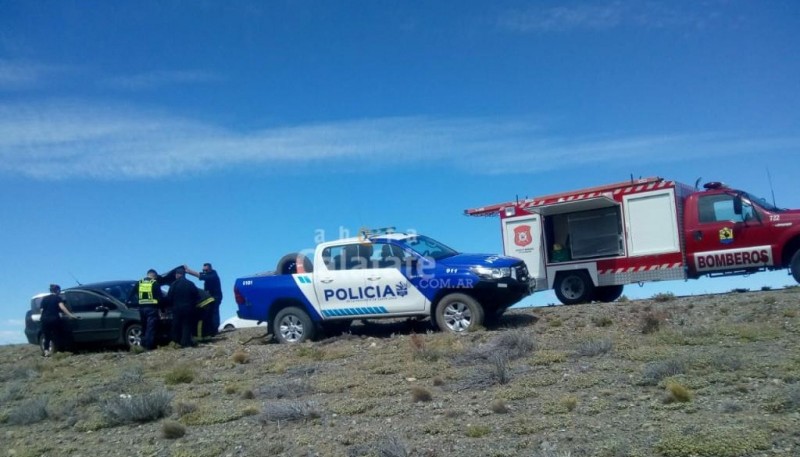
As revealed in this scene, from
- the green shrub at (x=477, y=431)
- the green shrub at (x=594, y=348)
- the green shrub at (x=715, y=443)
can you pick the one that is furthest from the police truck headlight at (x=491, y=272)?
the green shrub at (x=715, y=443)

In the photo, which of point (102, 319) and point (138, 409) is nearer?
point (138, 409)

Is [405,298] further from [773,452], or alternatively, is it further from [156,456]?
[773,452]

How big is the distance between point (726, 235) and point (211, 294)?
1147 cm

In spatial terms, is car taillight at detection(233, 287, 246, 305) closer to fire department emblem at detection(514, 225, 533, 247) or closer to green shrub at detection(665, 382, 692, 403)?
fire department emblem at detection(514, 225, 533, 247)

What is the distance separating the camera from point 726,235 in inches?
645

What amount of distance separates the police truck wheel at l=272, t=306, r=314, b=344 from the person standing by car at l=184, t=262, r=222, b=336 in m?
2.84

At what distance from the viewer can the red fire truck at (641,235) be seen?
1603 cm

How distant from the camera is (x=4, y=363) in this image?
18.2 m

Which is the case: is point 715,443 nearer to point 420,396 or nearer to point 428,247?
point 420,396

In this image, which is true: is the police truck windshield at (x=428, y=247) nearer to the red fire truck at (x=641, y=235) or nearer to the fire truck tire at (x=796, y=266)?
the red fire truck at (x=641, y=235)

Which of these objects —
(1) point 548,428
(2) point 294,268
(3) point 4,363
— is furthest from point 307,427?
(3) point 4,363

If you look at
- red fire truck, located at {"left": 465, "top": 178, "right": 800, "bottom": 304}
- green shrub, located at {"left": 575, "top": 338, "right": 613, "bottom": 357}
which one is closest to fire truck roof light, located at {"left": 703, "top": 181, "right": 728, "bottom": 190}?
red fire truck, located at {"left": 465, "top": 178, "right": 800, "bottom": 304}

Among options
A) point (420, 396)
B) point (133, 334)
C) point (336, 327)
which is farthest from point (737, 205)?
point (133, 334)

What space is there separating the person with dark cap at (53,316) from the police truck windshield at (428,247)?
27.1ft
